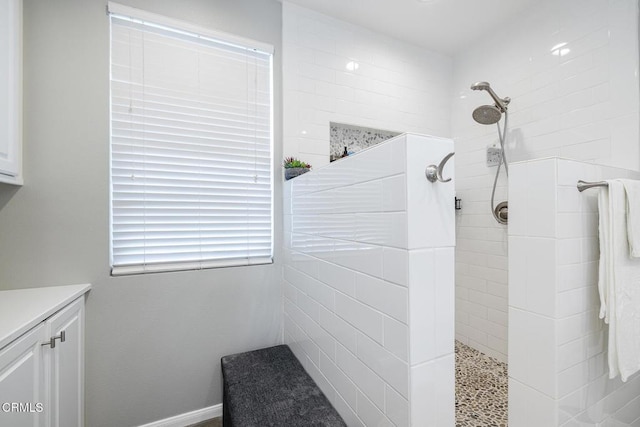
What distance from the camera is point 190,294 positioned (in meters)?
1.56

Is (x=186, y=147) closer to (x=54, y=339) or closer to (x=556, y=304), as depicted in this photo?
(x=54, y=339)

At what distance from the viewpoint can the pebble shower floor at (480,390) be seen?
1.43 meters

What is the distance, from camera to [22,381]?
83cm

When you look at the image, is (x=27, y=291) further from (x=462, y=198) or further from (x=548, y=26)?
(x=548, y=26)

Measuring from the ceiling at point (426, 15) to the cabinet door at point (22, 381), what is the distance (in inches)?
89.6

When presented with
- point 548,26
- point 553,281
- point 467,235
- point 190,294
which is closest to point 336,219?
point 553,281

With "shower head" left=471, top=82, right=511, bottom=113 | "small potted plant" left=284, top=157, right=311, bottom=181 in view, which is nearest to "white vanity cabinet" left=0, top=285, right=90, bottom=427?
"small potted plant" left=284, top=157, right=311, bottom=181

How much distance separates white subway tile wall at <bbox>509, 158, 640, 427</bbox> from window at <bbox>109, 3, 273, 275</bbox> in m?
1.38

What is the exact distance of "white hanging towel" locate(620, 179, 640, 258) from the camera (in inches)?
38.3

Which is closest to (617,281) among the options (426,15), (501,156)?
(501,156)

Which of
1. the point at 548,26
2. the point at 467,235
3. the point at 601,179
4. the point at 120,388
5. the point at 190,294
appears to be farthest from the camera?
the point at 467,235

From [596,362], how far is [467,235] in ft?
4.24

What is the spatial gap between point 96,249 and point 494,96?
2.71 meters

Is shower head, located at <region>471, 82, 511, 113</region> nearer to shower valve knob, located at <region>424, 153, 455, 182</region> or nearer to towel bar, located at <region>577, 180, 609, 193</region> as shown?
towel bar, located at <region>577, 180, 609, 193</region>
